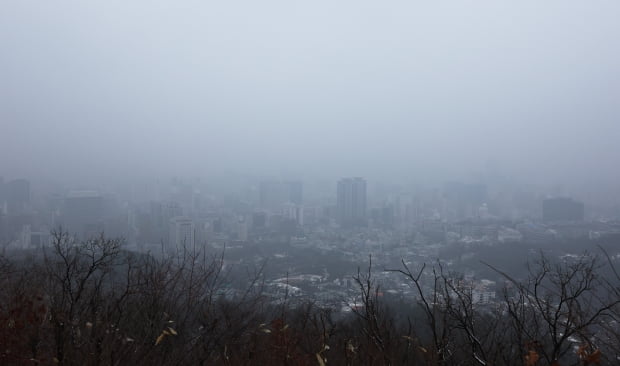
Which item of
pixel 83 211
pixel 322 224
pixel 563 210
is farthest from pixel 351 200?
pixel 83 211

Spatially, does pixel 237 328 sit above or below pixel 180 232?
above

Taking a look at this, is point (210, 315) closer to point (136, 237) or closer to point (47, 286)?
point (47, 286)

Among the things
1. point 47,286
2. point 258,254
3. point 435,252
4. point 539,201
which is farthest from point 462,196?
point 47,286

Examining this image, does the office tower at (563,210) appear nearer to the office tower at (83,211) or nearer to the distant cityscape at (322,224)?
the distant cityscape at (322,224)

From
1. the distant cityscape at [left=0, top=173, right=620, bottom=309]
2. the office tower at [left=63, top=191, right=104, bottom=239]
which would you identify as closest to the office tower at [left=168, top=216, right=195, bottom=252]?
the distant cityscape at [left=0, top=173, right=620, bottom=309]

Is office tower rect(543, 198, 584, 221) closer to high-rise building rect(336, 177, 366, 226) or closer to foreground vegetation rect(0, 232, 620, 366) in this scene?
high-rise building rect(336, 177, 366, 226)

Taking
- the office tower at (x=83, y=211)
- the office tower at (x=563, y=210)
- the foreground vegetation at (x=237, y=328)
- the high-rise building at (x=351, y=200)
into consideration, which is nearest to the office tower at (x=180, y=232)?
the office tower at (x=83, y=211)

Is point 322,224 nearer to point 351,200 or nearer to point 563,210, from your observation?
point 351,200
